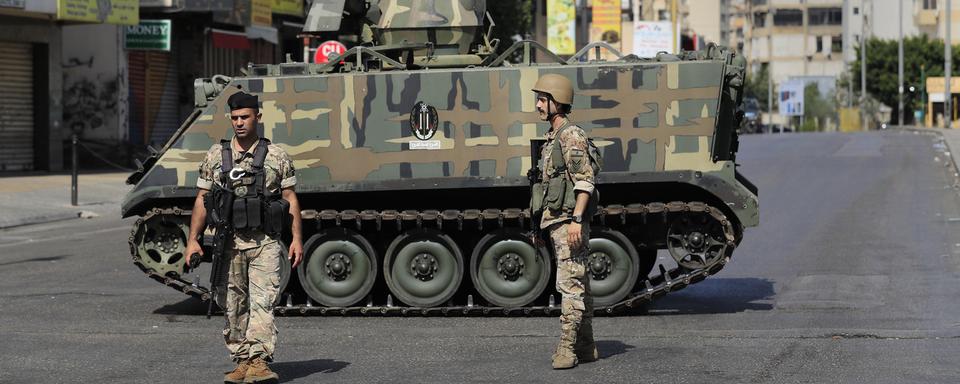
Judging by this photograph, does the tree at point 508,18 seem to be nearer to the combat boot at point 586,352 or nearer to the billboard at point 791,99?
the combat boot at point 586,352

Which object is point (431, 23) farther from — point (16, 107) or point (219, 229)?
point (16, 107)

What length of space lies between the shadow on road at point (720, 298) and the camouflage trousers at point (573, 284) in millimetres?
3029

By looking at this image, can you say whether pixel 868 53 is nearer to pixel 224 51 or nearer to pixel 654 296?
pixel 224 51

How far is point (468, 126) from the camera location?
42.4ft

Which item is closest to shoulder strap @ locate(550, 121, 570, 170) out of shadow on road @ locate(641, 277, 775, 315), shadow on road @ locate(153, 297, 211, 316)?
shadow on road @ locate(641, 277, 775, 315)

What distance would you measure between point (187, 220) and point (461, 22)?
128 inches

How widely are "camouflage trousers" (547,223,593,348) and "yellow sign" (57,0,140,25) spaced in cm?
2226

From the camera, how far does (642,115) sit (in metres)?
12.8

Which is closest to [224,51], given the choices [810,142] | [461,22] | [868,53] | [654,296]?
[810,142]

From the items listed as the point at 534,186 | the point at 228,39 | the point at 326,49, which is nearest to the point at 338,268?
the point at 534,186

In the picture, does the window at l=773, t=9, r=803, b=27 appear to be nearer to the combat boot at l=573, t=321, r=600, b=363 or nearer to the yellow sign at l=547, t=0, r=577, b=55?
the yellow sign at l=547, t=0, r=577, b=55

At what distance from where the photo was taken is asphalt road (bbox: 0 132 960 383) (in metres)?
9.87

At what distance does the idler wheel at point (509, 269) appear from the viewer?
42.4ft

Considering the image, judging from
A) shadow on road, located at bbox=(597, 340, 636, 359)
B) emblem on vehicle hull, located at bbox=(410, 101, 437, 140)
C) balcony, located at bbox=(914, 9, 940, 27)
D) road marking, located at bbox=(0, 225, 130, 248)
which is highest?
balcony, located at bbox=(914, 9, 940, 27)
